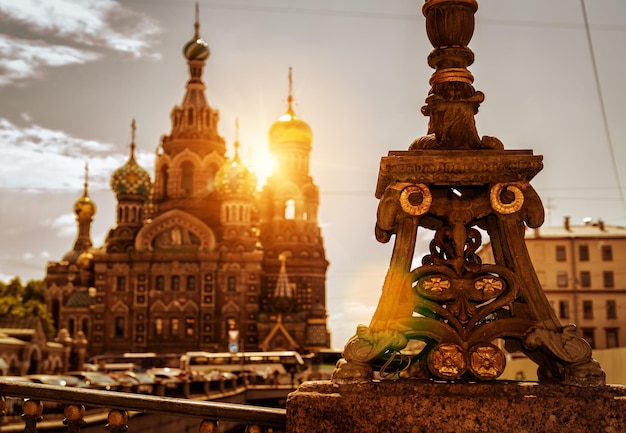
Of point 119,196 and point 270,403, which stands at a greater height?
point 119,196

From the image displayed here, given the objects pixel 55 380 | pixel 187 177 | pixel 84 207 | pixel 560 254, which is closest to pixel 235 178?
pixel 187 177

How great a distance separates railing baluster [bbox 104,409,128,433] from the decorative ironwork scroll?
3.27ft

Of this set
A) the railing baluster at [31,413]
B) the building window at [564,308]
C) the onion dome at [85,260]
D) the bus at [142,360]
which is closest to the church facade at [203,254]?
the onion dome at [85,260]

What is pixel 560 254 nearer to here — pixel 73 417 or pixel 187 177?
pixel 187 177

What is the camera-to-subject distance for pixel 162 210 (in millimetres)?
63531

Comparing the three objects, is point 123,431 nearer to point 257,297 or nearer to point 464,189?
point 464,189

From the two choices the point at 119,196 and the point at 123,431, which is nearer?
the point at 123,431

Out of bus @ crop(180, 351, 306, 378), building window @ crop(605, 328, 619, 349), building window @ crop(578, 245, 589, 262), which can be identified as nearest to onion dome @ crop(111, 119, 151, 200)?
bus @ crop(180, 351, 306, 378)

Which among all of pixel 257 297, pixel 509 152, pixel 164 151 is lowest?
pixel 509 152

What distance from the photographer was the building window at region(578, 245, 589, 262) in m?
53.6

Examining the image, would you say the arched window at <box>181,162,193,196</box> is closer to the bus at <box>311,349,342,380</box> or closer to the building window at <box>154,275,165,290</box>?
the building window at <box>154,275,165,290</box>

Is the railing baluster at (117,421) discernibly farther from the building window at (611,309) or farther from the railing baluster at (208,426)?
the building window at (611,309)

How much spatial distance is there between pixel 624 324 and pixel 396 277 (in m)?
53.5

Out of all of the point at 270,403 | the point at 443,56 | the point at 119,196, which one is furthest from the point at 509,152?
the point at 119,196
